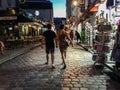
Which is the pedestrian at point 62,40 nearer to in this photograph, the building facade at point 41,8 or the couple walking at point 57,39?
the couple walking at point 57,39

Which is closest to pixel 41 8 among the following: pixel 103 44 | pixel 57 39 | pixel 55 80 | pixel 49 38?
pixel 57 39

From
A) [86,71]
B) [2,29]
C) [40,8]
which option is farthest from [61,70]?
[40,8]

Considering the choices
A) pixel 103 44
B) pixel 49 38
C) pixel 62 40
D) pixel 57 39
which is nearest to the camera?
pixel 103 44

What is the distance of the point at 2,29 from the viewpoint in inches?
1727

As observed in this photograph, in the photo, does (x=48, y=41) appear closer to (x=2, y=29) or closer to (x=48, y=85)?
(x=48, y=85)

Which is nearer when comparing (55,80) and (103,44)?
(55,80)

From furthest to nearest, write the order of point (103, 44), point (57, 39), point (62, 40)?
point (57, 39)
point (62, 40)
point (103, 44)

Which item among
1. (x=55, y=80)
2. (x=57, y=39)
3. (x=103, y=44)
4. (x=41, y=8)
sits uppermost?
(x=41, y=8)

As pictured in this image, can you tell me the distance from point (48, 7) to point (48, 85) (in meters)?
103

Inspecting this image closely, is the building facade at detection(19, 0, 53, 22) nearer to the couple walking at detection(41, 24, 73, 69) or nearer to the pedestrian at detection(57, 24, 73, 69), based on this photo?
the couple walking at detection(41, 24, 73, 69)

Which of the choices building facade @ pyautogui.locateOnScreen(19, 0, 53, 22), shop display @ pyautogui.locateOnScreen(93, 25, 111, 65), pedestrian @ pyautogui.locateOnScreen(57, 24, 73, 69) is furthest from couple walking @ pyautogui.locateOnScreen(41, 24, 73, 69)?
building facade @ pyautogui.locateOnScreen(19, 0, 53, 22)

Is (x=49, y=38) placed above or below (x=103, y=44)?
above

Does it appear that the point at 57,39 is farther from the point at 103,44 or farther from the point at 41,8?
the point at 41,8

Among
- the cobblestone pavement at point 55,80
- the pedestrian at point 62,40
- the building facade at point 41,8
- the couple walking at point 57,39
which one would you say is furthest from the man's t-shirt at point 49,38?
the building facade at point 41,8
